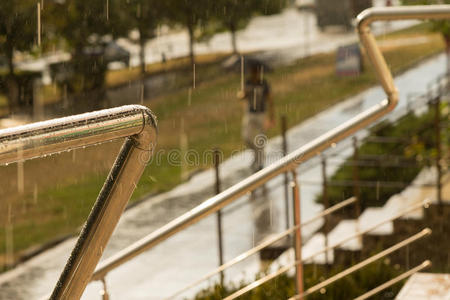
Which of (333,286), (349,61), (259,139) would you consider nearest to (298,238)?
(333,286)

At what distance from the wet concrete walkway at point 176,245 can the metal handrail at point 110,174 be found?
4387mm

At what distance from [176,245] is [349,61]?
61.4 feet

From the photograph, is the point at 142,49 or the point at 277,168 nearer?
the point at 277,168

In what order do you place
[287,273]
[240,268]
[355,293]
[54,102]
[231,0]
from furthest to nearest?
[231,0] < [54,102] < [240,268] < [287,273] < [355,293]

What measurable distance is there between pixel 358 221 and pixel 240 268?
159cm

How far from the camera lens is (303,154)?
3.31 metres

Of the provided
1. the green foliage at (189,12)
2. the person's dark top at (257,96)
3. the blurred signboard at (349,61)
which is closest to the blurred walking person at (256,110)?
the person's dark top at (257,96)

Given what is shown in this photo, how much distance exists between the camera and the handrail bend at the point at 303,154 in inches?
127

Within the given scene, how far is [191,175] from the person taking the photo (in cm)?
1259

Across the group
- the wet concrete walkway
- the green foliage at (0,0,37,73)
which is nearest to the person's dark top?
the wet concrete walkway

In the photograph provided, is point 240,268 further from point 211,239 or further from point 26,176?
point 26,176

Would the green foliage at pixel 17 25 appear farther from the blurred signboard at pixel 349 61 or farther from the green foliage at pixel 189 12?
the blurred signboard at pixel 349 61

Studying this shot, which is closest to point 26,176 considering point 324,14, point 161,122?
point 161,122

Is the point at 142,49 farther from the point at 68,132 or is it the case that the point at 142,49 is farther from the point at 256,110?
the point at 68,132
